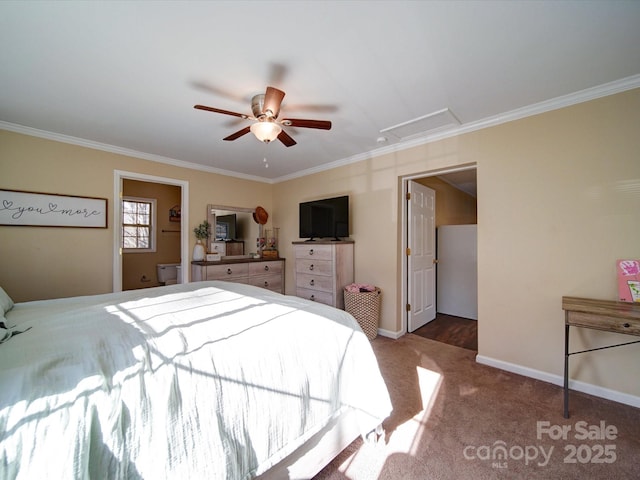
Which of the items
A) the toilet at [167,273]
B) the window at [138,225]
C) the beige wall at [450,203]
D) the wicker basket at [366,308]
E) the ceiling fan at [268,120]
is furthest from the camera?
the toilet at [167,273]

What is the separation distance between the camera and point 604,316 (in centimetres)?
168

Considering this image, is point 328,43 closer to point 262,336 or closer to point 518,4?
point 518,4

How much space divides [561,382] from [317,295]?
2.53m

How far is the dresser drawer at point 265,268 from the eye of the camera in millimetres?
4131

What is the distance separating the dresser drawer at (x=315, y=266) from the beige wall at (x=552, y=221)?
1.63m

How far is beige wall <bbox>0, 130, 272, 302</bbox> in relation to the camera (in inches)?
101

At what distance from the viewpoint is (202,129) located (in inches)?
105

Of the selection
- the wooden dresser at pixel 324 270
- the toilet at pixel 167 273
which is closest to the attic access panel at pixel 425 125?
the wooden dresser at pixel 324 270

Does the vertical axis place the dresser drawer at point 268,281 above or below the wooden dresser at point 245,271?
below

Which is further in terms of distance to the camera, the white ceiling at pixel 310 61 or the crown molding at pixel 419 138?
the crown molding at pixel 419 138

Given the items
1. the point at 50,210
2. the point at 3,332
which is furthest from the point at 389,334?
the point at 50,210

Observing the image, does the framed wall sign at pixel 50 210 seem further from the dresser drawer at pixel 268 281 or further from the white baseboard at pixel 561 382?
the white baseboard at pixel 561 382

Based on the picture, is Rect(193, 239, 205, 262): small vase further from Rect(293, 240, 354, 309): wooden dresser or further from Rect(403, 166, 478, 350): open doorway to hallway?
Rect(403, 166, 478, 350): open doorway to hallway

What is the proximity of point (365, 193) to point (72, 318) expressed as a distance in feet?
10.1
